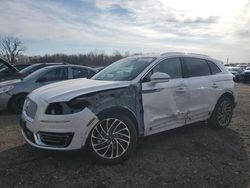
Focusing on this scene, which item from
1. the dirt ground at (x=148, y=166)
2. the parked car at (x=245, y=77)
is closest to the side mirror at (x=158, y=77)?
the dirt ground at (x=148, y=166)

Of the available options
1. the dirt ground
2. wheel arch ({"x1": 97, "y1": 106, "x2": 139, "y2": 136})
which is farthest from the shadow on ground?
wheel arch ({"x1": 97, "y1": 106, "x2": 139, "y2": 136})

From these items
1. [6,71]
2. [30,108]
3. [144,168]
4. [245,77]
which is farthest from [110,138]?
[245,77]

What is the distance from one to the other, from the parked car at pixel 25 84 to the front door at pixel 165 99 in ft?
16.1

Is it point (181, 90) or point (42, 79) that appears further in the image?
point (42, 79)

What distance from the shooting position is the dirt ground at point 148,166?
172 inches

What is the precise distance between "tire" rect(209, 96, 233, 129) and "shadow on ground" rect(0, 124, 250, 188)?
1009 millimetres

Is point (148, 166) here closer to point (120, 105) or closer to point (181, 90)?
point (120, 105)

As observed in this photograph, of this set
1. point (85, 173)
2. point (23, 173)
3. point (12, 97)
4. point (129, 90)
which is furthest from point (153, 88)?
point (12, 97)

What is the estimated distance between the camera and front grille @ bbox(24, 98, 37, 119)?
194 inches

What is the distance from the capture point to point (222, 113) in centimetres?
727

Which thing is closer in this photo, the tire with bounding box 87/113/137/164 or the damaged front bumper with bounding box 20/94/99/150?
the damaged front bumper with bounding box 20/94/99/150

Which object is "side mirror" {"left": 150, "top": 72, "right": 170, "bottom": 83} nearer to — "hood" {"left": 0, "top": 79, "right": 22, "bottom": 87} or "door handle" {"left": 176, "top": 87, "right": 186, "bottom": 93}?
"door handle" {"left": 176, "top": 87, "right": 186, "bottom": 93}

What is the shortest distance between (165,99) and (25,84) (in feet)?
16.9

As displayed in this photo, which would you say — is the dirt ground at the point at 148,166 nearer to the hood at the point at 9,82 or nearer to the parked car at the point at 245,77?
the hood at the point at 9,82
